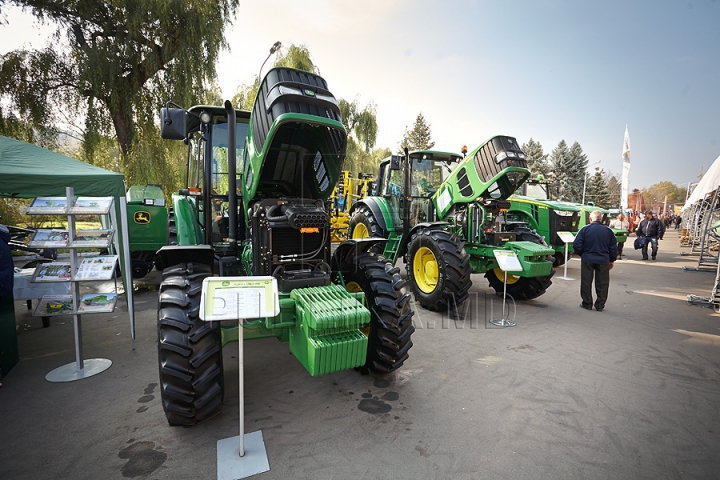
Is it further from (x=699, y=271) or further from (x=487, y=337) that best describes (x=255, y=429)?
(x=699, y=271)

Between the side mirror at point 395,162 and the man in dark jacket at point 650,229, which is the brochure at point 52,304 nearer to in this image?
the side mirror at point 395,162

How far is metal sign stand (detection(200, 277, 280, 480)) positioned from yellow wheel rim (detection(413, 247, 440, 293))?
12.9 ft

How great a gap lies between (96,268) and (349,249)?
2788 mm

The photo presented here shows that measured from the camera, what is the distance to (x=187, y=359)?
253cm

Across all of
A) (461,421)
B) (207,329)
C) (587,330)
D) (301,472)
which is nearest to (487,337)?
(587,330)

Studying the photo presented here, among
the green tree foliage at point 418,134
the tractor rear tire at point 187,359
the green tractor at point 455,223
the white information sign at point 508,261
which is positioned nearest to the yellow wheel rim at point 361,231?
the green tractor at point 455,223

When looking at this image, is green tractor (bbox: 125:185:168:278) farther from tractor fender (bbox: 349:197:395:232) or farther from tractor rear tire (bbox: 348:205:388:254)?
tractor fender (bbox: 349:197:395:232)

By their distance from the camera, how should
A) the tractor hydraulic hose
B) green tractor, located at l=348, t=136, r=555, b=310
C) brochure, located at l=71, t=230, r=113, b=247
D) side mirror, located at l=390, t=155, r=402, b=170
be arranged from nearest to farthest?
A: the tractor hydraulic hose → brochure, located at l=71, t=230, r=113, b=247 → green tractor, located at l=348, t=136, r=555, b=310 → side mirror, located at l=390, t=155, r=402, b=170

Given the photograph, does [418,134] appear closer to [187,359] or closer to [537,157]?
[537,157]

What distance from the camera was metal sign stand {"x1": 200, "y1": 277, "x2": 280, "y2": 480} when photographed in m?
2.26

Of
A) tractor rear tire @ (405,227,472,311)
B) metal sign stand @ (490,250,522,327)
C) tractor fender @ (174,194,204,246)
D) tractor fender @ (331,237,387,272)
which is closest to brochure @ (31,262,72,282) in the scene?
tractor fender @ (174,194,204,246)

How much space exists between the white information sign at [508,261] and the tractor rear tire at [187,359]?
14.1ft

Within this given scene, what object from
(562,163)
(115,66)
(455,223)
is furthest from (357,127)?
(562,163)

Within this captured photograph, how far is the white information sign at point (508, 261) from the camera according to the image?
5.41 m
